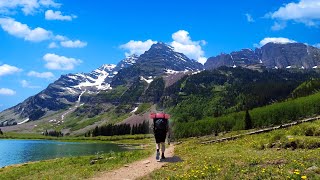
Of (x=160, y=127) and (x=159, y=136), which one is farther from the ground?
(x=160, y=127)

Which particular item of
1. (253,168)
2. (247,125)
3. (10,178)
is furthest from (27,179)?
(247,125)

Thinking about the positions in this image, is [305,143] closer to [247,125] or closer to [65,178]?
[65,178]

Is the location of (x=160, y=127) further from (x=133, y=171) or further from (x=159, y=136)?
(x=133, y=171)

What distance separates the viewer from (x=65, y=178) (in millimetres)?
26812

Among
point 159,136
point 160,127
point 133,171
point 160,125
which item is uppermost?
point 160,125

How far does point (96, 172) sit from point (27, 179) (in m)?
7.48

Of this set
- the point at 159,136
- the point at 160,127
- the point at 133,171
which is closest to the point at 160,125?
the point at 160,127

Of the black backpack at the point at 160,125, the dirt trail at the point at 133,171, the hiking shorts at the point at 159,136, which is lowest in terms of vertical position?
the dirt trail at the point at 133,171

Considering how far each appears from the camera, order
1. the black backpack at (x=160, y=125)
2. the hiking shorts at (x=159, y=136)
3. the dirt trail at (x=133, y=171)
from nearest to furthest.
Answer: the dirt trail at (x=133, y=171)
the hiking shorts at (x=159, y=136)
the black backpack at (x=160, y=125)

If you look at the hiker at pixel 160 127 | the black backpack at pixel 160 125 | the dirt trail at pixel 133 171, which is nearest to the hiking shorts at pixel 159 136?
the hiker at pixel 160 127

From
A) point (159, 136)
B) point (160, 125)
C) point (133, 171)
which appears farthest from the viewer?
point (160, 125)

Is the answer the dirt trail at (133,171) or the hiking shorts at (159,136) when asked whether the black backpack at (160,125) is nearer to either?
the hiking shorts at (159,136)

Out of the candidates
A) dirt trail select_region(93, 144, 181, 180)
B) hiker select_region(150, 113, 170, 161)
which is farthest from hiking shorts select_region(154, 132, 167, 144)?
dirt trail select_region(93, 144, 181, 180)

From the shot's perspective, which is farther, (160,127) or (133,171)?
(160,127)
